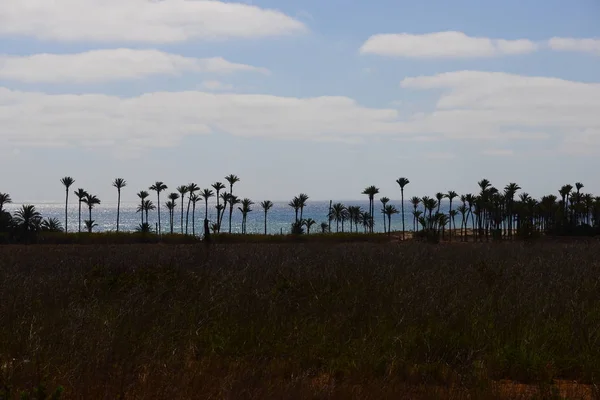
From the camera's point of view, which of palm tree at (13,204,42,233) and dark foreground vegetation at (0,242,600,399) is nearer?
dark foreground vegetation at (0,242,600,399)

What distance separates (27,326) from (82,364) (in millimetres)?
2364

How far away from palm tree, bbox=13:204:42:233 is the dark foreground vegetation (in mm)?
60558

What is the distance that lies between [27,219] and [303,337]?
67656 mm

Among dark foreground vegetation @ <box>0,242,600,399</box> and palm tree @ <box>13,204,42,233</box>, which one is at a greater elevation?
palm tree @ <box>13,204,42,233</box>

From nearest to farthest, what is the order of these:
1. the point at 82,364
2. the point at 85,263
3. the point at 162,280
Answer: the point at 82,364, the point at 162,280, the point at 85,263

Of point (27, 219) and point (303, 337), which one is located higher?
point (27, 219)

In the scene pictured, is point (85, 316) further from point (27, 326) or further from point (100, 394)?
point (100, 394)

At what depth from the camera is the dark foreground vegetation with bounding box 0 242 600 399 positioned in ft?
20.3

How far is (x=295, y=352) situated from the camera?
7949 millimetres

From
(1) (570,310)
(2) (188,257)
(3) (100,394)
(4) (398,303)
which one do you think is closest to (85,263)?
(2) (188,257)

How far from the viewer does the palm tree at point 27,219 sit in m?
67.4

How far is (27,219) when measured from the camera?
67688 mm

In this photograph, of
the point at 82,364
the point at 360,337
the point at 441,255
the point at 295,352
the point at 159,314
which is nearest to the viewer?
the point at 82,364

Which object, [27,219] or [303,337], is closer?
[303,337]
